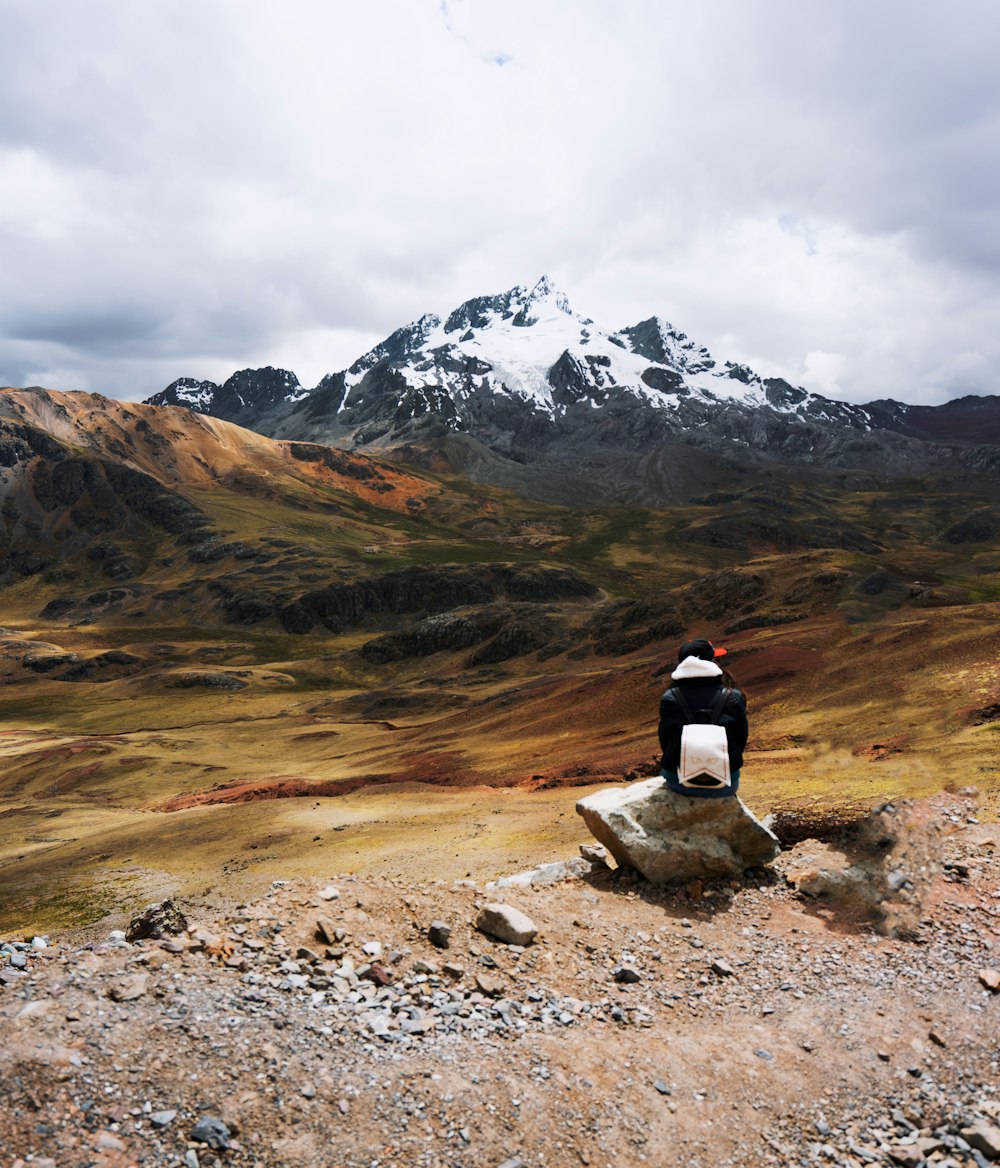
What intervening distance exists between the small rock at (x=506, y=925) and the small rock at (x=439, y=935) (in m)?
0.73

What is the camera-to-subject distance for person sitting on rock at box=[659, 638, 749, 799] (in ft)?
45.7

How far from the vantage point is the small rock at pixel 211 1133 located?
796 cm

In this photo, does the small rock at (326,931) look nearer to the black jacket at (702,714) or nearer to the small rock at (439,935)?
the small rock at (439,935)

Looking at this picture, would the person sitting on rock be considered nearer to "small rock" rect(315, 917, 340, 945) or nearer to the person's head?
the person's head

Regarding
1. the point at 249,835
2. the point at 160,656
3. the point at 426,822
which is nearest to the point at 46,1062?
the point at 426,822

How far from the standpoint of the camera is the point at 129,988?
9.79 metres

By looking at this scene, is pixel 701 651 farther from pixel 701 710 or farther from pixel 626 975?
pixel 626 975

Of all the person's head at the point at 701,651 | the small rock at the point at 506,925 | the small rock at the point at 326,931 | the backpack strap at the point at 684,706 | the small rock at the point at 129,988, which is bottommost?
the small rock at the point at 506,925

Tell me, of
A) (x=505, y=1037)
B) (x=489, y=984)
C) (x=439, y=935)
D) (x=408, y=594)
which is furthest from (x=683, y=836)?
(x=408, y=594)

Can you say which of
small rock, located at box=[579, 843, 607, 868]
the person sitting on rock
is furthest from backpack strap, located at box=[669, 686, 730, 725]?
small rock, located at box=[579, 843, 607, 868]

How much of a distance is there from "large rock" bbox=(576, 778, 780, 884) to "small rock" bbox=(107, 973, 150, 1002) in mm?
8590

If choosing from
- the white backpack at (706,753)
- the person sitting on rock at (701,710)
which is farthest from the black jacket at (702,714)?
the white backpack at (706,753)

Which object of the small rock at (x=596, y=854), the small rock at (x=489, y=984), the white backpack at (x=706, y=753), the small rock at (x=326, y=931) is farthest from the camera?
the small rock at (x=596, y=854)

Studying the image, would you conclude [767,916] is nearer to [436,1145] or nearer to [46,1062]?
[436,1145]
